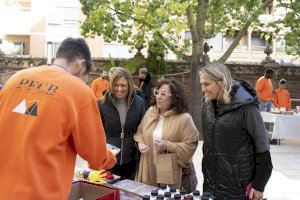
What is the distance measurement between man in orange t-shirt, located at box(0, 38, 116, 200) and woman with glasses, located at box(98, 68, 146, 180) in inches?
66.3

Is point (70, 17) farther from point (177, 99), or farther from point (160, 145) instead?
point (160, 145)

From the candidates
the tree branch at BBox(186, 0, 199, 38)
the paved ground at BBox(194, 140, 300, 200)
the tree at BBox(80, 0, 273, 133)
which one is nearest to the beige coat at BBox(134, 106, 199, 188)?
the paved ground at BBox(194, 140, 300, 200)

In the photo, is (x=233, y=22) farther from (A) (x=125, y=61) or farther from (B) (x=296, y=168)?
(B) (x=296, y=168)

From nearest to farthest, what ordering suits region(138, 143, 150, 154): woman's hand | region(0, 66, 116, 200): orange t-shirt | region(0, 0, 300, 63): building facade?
region(0, 66, 116, 200): orange t-shirt
region(138, 143, 150, 154): woman's hand
region(0, 0, 300, 63): building facade

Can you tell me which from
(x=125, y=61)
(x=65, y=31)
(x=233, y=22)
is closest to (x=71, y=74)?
(x=233, y=22)

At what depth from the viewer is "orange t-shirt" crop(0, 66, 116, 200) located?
1.95 m

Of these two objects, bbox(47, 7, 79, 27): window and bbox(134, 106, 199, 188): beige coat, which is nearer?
bbox(134, 106, 199, 188): beige coat

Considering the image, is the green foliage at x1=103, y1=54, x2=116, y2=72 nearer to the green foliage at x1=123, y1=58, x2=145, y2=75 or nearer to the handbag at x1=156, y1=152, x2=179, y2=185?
the green foliage at x1=123, y1=58, x2=145, y2=75

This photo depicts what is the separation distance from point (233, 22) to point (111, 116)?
10386mm

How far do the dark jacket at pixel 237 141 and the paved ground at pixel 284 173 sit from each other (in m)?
3.24

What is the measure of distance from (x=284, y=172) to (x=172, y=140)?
4830 millimetres

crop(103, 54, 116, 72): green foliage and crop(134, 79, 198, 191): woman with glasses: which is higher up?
crop(103, 54, 116, 72): green foliage

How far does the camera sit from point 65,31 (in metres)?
34.7

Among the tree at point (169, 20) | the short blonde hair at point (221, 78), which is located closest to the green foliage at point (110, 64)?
the tree at point (169, 20)
